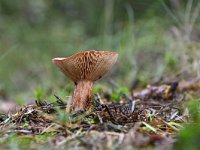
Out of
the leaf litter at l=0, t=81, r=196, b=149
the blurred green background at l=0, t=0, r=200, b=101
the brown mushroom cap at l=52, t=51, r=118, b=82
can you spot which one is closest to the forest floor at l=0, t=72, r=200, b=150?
the leaf litter at l=0, t=81, r=196, b=149

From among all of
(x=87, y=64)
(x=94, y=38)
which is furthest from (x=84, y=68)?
(x=94, y=38)

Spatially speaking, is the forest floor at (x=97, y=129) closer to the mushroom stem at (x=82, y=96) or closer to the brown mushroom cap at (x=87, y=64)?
the mushroom stem at (x=82, y=96)

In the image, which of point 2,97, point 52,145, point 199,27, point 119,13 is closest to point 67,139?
point 52,145

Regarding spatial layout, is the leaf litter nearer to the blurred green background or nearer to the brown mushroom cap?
the brown mushroom cap

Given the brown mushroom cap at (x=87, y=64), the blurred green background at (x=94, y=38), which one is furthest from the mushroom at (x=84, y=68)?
the blurred green background at (x=94, y=38)

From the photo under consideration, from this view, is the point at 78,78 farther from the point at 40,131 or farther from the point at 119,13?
the point at 119,13

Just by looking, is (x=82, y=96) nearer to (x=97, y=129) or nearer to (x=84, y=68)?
(x=84, y=68)
